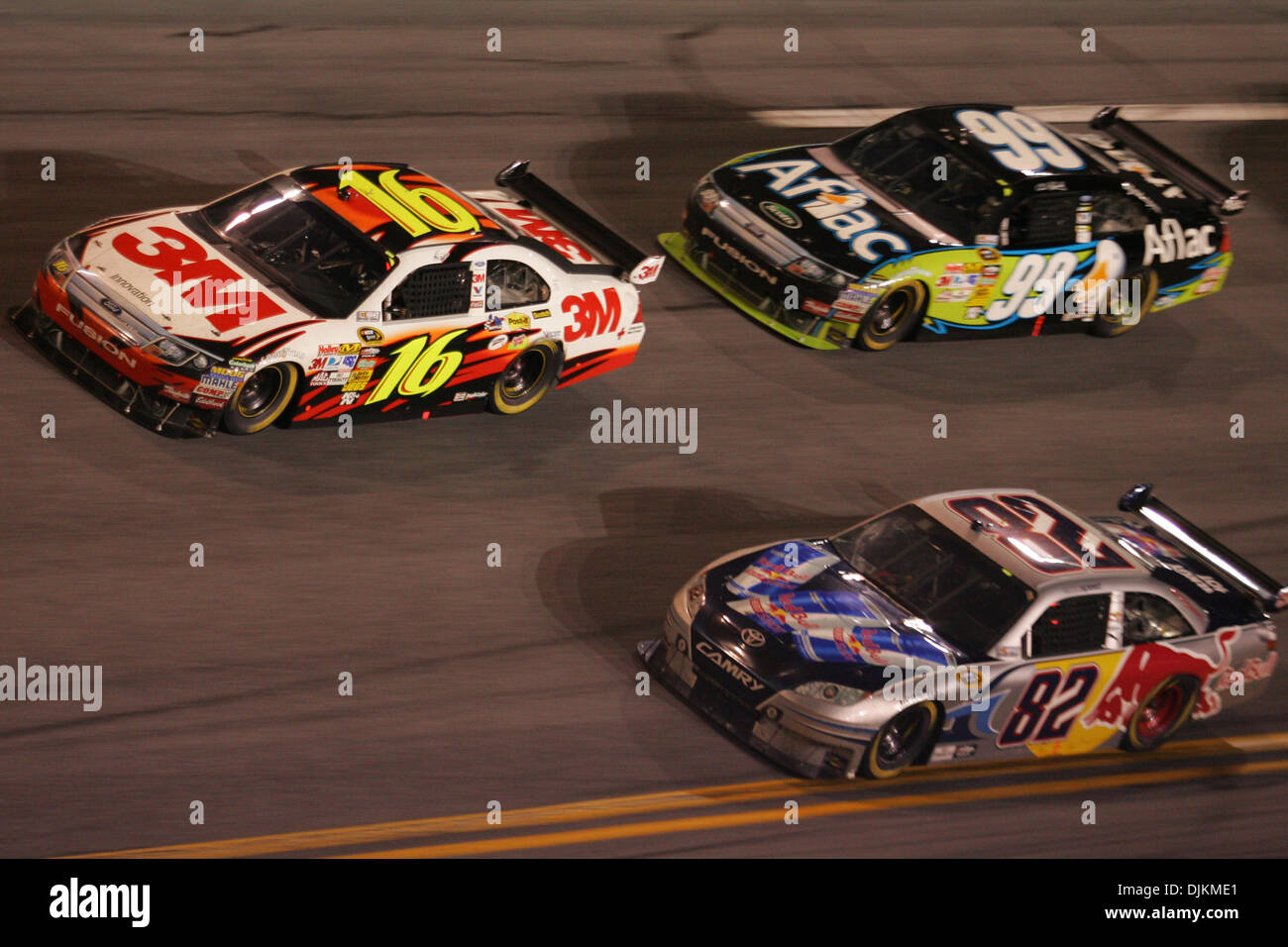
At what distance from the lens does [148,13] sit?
58.6ft

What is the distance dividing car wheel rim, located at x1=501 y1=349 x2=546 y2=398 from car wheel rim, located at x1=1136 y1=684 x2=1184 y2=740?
493cm

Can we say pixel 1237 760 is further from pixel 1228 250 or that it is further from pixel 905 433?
pixel 1228 250

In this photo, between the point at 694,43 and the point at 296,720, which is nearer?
the point at 296,720

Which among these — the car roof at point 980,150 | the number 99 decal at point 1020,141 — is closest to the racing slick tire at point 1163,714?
the car roof at point 980,150

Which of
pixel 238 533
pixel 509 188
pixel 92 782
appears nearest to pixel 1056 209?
pixel 509 188

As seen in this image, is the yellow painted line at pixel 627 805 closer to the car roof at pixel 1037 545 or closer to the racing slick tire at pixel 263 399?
the car roof at pixel 1037 545

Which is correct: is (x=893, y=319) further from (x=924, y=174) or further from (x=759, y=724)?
(x=759, y=724)

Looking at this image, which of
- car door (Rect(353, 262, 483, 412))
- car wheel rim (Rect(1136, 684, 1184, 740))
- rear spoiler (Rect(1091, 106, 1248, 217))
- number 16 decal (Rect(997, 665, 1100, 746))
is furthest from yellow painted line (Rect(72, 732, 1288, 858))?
rear spoiler (Rect(1091, 106, 1248, 217))

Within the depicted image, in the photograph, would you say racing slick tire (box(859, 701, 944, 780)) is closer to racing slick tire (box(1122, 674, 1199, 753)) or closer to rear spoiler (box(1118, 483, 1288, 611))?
racing slick tire (box(1122, 674, 1199, 753))

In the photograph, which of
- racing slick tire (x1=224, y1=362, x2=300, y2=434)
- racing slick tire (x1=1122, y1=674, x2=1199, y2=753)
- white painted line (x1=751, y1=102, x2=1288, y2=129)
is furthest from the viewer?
white painted line (x1=751, y1=102, x2=1288, y2=129)

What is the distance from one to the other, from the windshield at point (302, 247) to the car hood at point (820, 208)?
3751 millimetres

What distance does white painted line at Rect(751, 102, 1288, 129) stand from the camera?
58.8 feet

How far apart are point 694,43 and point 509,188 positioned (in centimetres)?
655

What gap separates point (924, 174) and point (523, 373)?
4152mm
